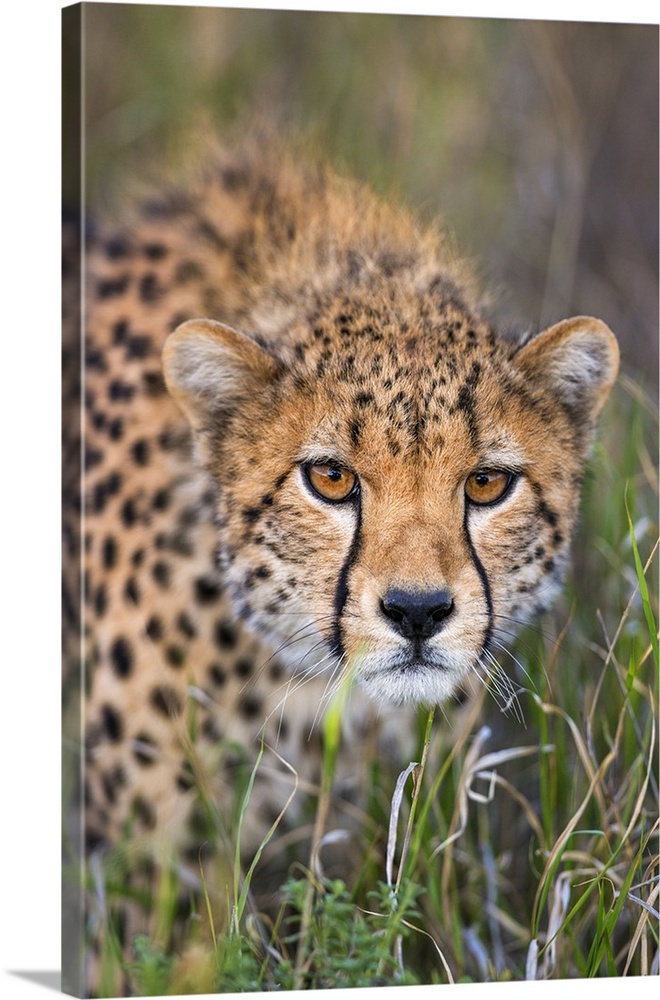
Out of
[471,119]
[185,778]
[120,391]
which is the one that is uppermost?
[471,119]

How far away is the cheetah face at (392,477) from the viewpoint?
2.45 m

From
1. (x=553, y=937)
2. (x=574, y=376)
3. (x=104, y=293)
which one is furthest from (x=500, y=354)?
(x=553, y=937)

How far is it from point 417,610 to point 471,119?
1.14 metres

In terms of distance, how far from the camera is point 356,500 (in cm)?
250

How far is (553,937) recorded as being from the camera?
2.81 m

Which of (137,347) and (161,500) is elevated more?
(137,347)

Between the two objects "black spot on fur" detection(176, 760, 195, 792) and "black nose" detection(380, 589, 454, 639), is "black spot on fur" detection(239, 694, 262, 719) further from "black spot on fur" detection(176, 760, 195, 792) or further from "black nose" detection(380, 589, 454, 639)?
"black nose" detection(380, 589, 454, 639)

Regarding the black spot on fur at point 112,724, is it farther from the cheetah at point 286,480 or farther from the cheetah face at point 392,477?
the cheetah face at point 392,477

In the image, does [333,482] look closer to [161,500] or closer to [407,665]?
[407,665]

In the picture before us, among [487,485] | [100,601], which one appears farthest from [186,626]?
[487,485]

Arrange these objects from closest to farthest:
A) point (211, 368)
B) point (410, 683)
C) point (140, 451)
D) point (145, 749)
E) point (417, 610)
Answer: point (417, 610) < point (410, 683) < point (211, 368) < point (145, 749) < point (140, 451)

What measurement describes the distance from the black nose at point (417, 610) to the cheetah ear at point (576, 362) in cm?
50

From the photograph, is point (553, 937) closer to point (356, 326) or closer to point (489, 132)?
point (356, 326)

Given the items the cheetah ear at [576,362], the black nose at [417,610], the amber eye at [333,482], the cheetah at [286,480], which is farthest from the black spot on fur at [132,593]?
the cheetah ear at [576,362]
